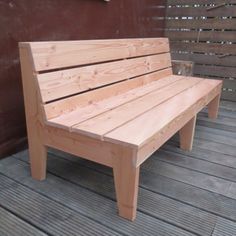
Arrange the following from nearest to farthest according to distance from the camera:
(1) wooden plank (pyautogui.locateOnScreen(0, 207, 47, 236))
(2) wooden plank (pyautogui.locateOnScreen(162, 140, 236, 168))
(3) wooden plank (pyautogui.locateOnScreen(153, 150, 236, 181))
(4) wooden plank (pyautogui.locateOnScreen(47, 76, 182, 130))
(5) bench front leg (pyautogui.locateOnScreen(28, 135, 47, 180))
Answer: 1. (1) wooden plank (pyautogui.locateOnScreen(0, 207, 47, 236))
2. (4) wooden plank (pyautogui.locateOnScreen(47, 76, 182, 130))
3. (5) bench front leg (pyautogui.locateOnScreen(28, 135, 47, 180))
4. (3) wooden plank (pyautogui.locateOnScreen(153, 150, 236, 181))
5. (2) wooden plank (pyautogui.locateOnScreen(162, 140, 236, 168))

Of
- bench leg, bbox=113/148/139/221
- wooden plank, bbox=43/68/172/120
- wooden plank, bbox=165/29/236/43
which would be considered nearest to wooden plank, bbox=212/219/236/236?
bench leg, bbox=113/148/139/221

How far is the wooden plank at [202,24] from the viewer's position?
3.24m

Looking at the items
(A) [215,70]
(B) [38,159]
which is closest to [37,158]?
(B) [38,159]

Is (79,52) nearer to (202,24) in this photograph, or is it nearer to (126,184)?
(126,184)

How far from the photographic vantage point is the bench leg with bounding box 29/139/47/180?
1509 millimetres

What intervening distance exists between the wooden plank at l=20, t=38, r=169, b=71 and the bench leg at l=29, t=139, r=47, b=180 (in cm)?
44

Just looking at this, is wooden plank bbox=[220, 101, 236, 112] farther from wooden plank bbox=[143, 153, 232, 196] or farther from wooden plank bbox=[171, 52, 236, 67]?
wooden plank bbox=[143, 153, 232, 196]

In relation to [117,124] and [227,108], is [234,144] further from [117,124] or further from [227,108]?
[117,124]

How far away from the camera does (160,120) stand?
142 centimetres

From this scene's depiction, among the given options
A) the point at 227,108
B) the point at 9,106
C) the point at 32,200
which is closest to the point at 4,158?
the point at 9,106

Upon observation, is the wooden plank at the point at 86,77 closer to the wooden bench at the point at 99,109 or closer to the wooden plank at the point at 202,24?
the wooden bench at the point at 99,109

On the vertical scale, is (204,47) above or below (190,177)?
above

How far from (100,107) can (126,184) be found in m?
0.53

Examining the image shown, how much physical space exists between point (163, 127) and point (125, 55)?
33.5 inches
